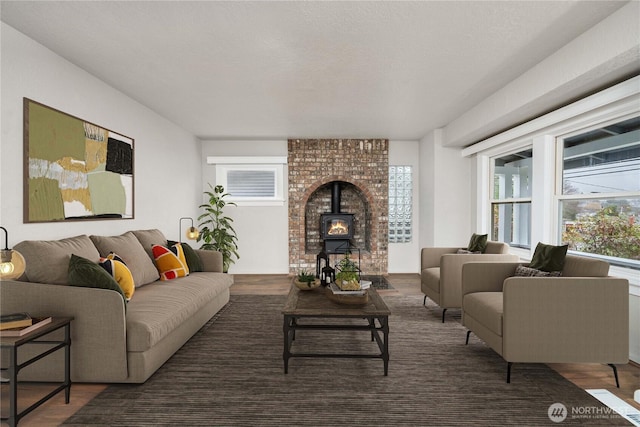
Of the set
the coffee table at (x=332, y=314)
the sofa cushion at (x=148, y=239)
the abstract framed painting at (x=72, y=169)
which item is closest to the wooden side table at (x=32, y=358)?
the abstract framed painting at (x=72, y=169)

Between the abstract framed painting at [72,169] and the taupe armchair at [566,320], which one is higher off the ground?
the abstract framed painting at [72,169]

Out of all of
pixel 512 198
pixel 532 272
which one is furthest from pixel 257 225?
pixel 532 272

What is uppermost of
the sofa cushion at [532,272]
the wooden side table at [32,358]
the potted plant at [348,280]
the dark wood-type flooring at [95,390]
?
the sofa cushion at [532,272]

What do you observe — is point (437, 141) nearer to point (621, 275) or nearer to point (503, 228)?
point (503, 228)

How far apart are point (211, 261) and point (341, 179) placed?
120 inches

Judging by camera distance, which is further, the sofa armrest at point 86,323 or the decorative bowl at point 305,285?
the decorative bowl at point 305,285

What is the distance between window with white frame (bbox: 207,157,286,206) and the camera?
22.2ft

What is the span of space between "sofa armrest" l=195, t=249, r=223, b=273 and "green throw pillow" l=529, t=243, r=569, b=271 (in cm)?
344

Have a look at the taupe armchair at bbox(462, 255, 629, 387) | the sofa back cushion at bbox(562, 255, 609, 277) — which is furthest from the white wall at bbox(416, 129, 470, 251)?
the taupe armchair at bbox(462, 255, 629, 387)

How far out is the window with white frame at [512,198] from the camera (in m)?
4.66

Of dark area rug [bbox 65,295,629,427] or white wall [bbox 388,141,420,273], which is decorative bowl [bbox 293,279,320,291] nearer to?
dark area rug [bbox 65,295,629,427]

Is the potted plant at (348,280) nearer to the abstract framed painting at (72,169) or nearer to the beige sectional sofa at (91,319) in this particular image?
A: the beige sectional sofa at (91,319)

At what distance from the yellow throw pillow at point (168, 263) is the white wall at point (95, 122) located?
1.70 ft

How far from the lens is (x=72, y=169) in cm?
326
